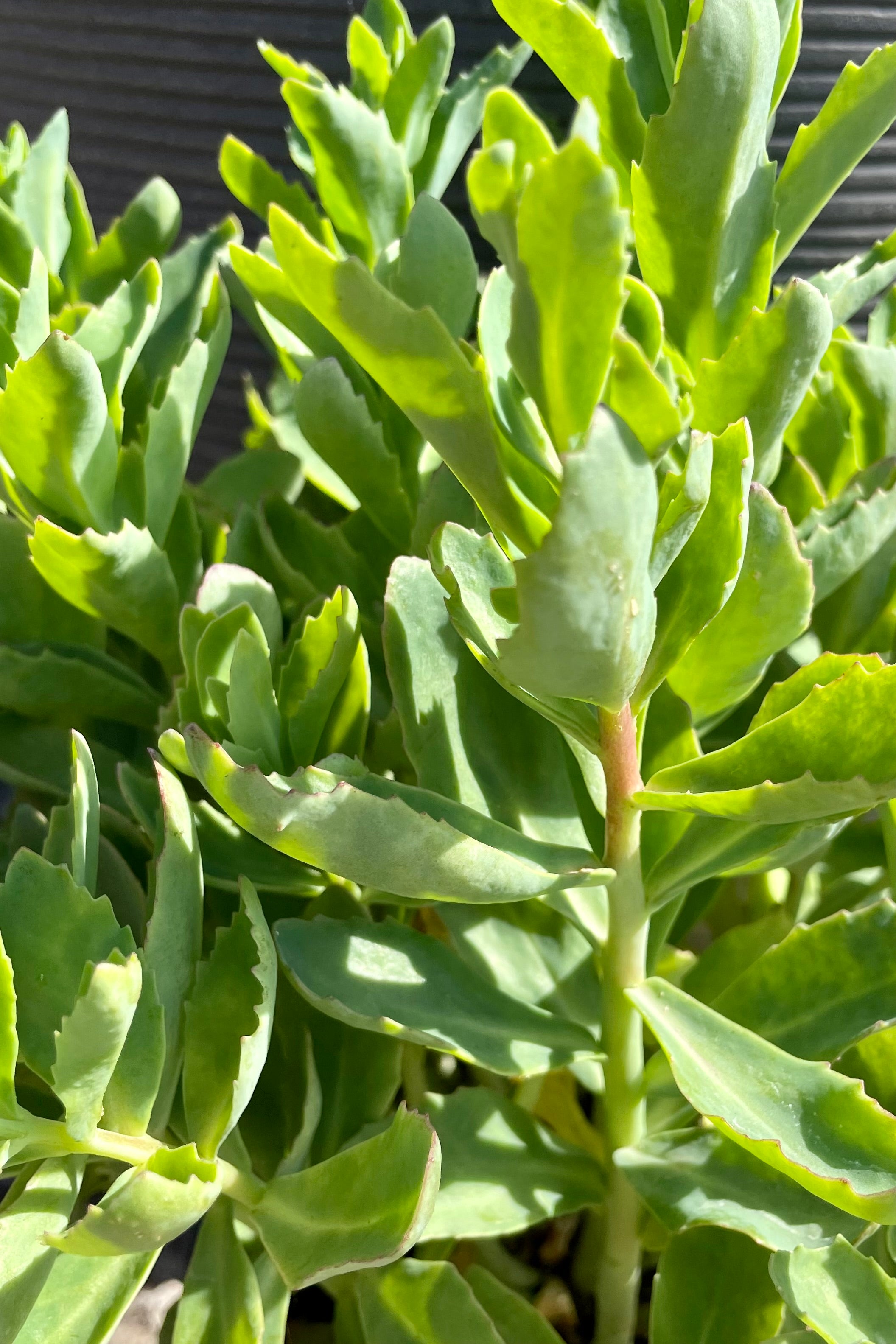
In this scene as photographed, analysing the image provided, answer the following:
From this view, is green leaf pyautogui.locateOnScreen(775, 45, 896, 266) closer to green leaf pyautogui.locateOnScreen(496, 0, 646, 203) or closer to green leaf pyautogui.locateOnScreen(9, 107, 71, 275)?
green leaf pyautogui.locateOnScreen(496, 0, 646, 203)

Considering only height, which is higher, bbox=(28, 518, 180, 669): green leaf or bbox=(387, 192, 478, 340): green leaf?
bbox=(387, 192, 478, 340): green leaf

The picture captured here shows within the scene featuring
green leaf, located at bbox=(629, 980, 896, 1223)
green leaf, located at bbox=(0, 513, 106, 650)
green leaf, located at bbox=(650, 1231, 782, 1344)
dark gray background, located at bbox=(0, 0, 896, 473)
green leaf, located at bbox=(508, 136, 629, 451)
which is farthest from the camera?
dark gray background, located at bbox=(0, 0, 896, 473)

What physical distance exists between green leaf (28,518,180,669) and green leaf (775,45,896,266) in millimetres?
307

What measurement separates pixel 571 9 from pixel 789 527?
8.3 inches

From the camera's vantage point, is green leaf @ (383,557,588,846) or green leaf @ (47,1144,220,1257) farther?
green leaf @ (383,557,588,846)

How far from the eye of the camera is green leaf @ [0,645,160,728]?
0.59 meters

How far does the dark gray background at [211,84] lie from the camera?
80 centimetres

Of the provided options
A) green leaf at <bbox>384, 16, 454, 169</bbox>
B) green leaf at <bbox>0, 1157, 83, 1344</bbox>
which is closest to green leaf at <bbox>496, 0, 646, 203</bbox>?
green leaf at <bbox>384, 16, 454, 169</bbox>

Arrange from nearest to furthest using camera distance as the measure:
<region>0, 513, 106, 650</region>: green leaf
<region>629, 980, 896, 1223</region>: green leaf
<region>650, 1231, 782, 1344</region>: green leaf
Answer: <region>629, 980, 896, 1223</region>: green leaf, <region>650, 1231, 782, 1344</region>: green leaf, <region>0, 513, 106, 650</region>: green leaf

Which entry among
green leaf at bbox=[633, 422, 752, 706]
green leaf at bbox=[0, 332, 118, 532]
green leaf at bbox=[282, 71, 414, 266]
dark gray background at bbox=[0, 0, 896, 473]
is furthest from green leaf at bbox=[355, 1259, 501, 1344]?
dark gray background at bbox=[0, 0, 896, 473]

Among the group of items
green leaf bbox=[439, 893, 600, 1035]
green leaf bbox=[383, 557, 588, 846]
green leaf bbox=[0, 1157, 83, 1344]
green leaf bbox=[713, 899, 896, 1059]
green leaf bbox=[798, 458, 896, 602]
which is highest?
green leaf bbox=[798, 458, 896, 602]

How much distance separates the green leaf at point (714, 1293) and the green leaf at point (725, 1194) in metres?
0.01

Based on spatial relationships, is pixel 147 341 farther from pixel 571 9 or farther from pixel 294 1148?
pixel 294 1148

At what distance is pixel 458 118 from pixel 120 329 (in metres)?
0.23
